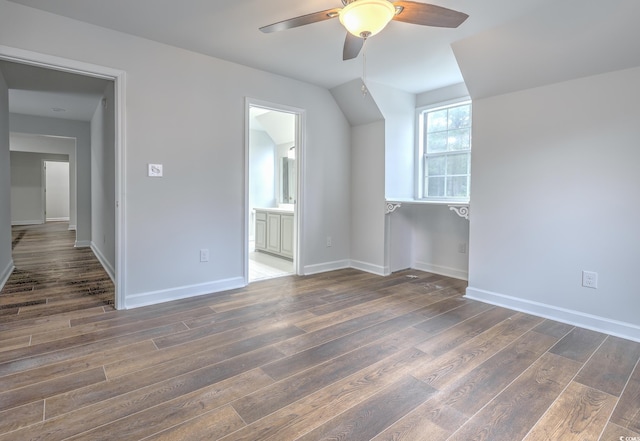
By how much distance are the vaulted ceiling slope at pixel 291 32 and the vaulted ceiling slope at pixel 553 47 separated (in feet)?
0.22

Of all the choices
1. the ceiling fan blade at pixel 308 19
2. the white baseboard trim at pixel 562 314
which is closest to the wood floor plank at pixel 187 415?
the ceiling fan blade at pixel 308 19

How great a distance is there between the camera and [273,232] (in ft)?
18.1

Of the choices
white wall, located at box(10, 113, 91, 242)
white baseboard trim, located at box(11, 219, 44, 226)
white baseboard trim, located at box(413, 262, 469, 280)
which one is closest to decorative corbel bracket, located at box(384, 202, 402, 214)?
white baseboard trim, located at box(413, 262, 469, 280)

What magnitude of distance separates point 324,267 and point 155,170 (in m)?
2.36

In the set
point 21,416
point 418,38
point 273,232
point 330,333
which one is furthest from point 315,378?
point 273,232

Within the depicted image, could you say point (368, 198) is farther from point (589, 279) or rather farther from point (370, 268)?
point (589, 279)

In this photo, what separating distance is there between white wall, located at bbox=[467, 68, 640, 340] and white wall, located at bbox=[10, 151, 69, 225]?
39.1 ft

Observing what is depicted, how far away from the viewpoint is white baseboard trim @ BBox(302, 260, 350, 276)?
4.32m

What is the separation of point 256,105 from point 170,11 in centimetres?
130

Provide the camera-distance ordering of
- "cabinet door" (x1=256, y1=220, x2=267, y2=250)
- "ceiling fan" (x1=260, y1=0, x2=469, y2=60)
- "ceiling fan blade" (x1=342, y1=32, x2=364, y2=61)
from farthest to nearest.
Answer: "cabinet door" (x1=256, y1=220, x2=267, y2=250)
"ceiling fan blade" (x1=342, y1=32, x2=364, y2=61)
"ceiling fan" (x1=260, y1=0, x2=469, y2=60)

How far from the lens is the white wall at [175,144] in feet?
8.95

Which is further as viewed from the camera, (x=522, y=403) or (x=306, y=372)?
(x=306, y=372)

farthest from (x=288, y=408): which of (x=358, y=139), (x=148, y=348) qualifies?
(x=358, y=139)

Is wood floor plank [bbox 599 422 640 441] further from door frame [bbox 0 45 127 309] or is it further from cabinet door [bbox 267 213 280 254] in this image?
cabinet door [bbox 267 213 280 254]
